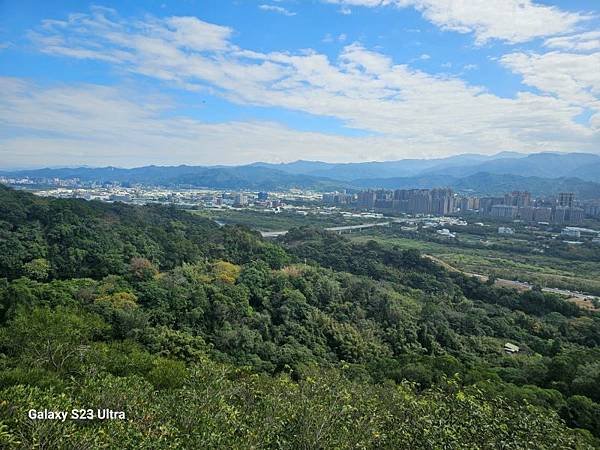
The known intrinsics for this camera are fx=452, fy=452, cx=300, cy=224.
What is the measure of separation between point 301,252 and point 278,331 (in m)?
17.4

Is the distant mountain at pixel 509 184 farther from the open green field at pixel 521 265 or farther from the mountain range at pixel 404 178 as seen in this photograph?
the open green field at pixel 521 265

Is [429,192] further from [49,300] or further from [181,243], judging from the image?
[49,300]

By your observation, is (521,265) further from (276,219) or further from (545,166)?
(545,166)

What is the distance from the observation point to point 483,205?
79750 mm

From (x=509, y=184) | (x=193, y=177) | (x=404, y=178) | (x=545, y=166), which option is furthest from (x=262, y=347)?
(x=545, y=166)

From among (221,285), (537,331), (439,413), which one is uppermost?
(439,413)

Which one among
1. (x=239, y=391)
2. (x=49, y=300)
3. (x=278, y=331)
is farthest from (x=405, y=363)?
(x=49, y=300)

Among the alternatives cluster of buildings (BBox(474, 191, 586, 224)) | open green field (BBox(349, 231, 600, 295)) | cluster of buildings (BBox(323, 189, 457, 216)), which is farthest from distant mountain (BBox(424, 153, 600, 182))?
open green field (BBox(349, 231, 600, 295))

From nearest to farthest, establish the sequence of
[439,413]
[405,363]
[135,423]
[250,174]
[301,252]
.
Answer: [135,423] < [439,413] < [405,363] < [301,252] < [250,174]

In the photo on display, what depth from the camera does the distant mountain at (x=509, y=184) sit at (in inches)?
3995

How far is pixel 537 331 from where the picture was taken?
2141 cm

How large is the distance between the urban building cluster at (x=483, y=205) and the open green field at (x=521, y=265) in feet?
90.3

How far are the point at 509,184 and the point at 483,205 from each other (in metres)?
52.4

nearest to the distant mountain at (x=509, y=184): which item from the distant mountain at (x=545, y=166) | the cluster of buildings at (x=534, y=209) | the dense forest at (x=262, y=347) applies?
the cluster of buildings at (x=534, y=209)
